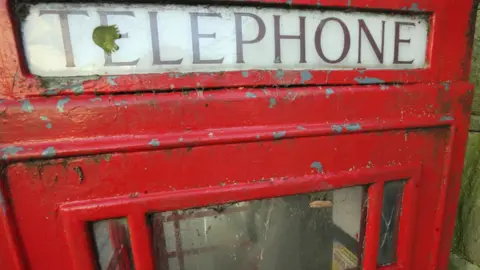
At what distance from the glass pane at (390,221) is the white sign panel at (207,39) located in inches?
13.4

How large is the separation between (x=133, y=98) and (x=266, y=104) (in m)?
0.27

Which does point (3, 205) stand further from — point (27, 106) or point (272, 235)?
point (272, 235)

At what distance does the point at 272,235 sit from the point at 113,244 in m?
0.45

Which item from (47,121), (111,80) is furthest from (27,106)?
Answer: (111,80)

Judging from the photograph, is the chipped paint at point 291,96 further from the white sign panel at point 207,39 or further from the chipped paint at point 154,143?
the chipped paint at point 154,143

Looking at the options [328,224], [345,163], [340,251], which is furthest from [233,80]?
[340,251]

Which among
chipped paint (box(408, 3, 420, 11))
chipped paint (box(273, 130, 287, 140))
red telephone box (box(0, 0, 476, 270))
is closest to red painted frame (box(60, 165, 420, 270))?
red telephone box (box(0, 0, 476, 270))

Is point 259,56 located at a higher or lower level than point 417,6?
lower

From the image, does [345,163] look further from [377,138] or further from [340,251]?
[340,251]

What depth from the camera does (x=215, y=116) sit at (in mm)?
592

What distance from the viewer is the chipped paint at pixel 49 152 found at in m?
0.52

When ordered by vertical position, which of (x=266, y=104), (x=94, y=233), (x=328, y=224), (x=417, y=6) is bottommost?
(x=328, y=224)

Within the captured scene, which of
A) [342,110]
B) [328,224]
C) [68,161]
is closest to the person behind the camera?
[68,161]

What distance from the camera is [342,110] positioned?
663mm
